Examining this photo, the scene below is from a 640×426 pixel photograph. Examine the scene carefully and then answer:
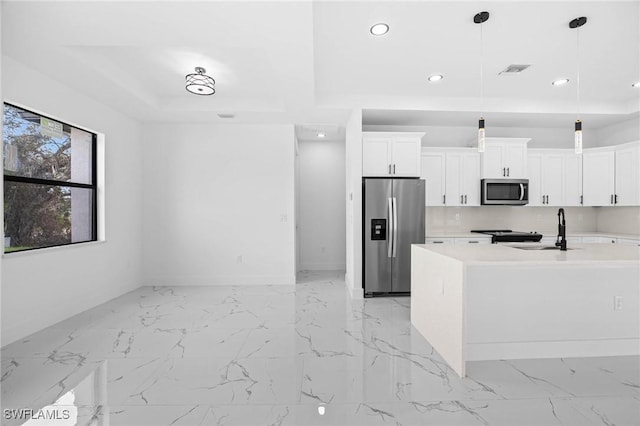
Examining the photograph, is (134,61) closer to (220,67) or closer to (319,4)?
(220,67)

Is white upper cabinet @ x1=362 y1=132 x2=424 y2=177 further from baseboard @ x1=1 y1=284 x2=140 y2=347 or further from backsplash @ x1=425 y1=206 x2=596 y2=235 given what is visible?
baseboard @ x1=1 y1=284 x2=140 y2=347

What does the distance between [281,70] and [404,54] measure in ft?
4.00

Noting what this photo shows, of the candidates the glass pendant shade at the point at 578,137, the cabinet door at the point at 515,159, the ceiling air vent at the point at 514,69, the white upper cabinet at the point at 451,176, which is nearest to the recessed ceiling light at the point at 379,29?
the ceiling air vent at the point at 514,69

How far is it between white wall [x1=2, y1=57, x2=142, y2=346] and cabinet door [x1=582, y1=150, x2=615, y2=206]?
22.8 feet

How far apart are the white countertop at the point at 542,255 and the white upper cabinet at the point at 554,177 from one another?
2.14 metres

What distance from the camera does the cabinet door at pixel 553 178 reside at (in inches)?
181

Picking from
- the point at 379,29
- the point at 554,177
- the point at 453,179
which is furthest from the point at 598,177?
the point at 379,29

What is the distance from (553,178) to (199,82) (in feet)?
17.3

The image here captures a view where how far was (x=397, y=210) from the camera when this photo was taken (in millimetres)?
4016

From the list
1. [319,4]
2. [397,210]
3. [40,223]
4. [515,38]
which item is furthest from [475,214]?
[40,223]

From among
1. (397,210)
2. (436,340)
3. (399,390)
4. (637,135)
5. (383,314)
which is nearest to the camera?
(399,390)

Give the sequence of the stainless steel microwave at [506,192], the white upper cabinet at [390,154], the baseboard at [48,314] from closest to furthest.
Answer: the baseboard at [48,314], the white upper cabinet at [390,154], the stainless steel microwave at [506,192]

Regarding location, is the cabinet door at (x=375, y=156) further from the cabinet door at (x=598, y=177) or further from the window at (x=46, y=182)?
the window at (x=46, y=182)

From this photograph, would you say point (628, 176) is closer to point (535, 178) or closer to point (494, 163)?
point (535, 178)
